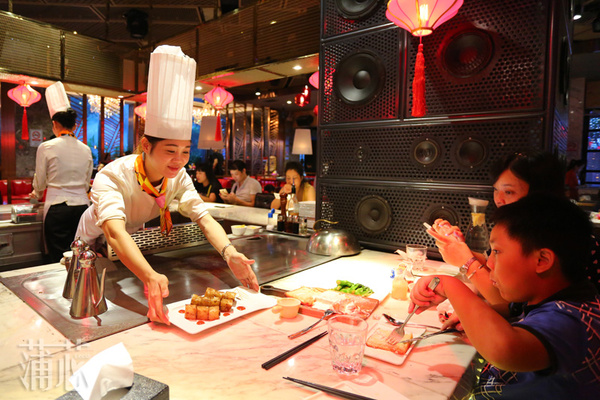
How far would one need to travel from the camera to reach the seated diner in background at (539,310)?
82 centimetres

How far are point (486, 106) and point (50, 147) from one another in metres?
3.74

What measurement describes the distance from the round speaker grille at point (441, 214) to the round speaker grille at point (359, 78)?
0.83 meters

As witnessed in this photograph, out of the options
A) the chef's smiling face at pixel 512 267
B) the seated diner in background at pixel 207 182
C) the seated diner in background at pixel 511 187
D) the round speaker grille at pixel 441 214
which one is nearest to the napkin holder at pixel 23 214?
the seated diner in background at pixel 207 182

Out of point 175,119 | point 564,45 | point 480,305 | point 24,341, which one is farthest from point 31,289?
point 564,45

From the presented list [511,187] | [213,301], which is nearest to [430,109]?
[511,187]

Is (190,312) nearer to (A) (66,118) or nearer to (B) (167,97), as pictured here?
(B) (167,97)

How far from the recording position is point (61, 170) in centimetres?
363

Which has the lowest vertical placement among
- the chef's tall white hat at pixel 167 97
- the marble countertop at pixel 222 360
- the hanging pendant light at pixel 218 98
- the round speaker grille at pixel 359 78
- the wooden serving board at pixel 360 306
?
the marble countertop at pixel 222 360

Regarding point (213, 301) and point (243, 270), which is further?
point (243, 270)

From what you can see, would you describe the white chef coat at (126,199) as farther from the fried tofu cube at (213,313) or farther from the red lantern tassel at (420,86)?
the red lantern tassel at (420,86)

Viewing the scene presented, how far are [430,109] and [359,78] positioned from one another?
57 cm

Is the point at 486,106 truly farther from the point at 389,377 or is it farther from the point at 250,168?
the point at 250,168

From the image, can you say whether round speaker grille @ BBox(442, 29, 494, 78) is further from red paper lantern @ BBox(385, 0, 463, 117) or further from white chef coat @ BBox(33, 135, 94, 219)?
white chef coat @ BBox(33, 135, 94, 219)

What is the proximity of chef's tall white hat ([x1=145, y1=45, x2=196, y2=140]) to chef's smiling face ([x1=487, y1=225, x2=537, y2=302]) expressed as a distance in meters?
1.32
